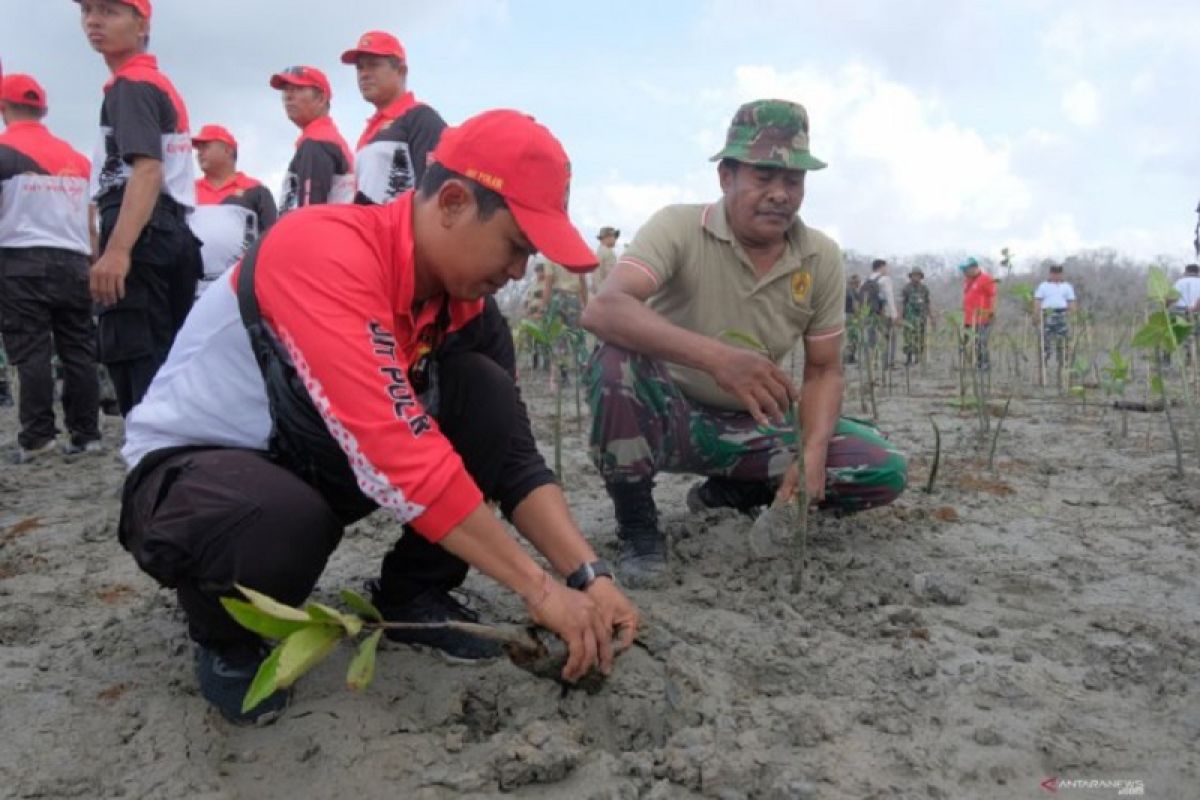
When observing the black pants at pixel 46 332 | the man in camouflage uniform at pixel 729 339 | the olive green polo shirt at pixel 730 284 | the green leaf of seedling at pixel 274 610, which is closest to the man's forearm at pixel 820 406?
the man in camouflage uniform at pixel 729 339

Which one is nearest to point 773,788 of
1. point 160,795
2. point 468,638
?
point 468,638

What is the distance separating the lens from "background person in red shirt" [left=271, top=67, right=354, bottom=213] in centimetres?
361

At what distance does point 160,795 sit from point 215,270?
9.99ft

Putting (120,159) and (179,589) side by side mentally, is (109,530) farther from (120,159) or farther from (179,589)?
(179,589)

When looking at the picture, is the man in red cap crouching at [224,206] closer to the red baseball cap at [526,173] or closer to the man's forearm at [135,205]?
the man's forearm at [135,205]

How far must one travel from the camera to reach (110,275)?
275 cm

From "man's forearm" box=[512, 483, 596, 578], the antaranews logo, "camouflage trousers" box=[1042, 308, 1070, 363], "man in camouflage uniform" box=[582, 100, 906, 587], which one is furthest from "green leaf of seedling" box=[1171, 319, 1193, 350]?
"camouflage trousers" box=[1042, 308, 1070, 363]

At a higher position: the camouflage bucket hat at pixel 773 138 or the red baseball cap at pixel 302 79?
the red baseball cap at pixel 302 79

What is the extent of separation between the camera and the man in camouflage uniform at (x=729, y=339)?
230 cm

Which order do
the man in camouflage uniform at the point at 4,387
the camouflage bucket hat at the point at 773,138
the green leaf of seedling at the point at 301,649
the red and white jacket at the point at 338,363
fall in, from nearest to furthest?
the green leaf of seedling at the point at 301,649 < the red and white jacket at the point at 338,363 < the camouflage bucket hat at the point at 773,138 < the man in camouflage uniform at the point at 4,387

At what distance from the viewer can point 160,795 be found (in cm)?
134

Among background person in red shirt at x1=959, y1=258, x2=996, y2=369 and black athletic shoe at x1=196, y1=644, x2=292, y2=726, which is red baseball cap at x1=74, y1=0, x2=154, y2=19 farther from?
background person in red shirt at x1=959, y1=258, x2=996, y2=369

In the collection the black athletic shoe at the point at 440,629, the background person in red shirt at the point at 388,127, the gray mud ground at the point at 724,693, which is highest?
the background person in red shirt at the point at 388,127

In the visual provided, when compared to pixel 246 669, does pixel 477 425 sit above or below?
above
